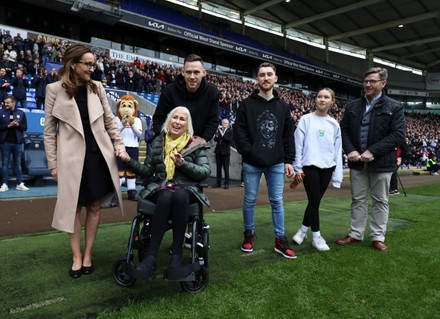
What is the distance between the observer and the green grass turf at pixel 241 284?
2.23m

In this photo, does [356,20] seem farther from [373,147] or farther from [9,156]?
[9,156]

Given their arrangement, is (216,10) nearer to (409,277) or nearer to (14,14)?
(14,14)

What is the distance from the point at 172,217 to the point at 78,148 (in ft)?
3.01

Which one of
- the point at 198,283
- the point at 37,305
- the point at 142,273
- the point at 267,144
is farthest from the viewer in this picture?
the point at 267,144

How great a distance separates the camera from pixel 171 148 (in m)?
2.82

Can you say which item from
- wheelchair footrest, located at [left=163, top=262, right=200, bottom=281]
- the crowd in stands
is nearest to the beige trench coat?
wheelchair footrest, located at [left=163, top=262, right=200, bottom=281]

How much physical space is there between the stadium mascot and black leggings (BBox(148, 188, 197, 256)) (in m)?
→ 2.74

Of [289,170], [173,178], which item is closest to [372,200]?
[289,170]

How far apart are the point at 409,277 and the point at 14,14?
923 inches

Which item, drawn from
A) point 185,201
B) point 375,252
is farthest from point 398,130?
point 185,201

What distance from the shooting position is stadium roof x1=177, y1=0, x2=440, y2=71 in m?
30.7

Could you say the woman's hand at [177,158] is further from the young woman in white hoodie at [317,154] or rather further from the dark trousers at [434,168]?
the dark trousers at [434,168]

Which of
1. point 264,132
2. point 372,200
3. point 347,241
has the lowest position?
point 347,241

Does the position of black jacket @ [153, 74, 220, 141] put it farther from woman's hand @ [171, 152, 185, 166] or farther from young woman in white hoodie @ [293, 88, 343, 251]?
young woman in white hoodie @ [293, 88, 343, 251]
